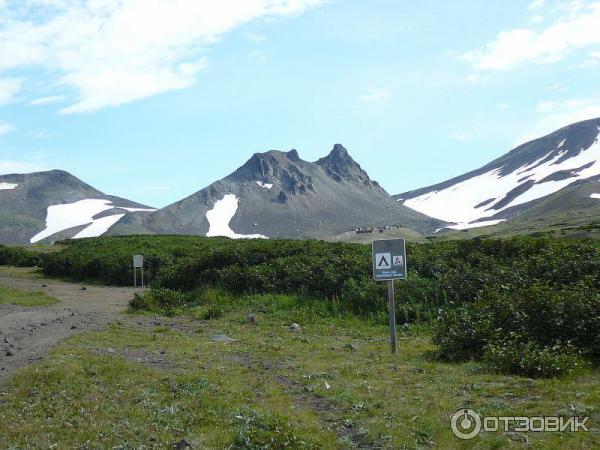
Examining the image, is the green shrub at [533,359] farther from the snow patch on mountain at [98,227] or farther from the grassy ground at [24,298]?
the snow patch on mountain at [98,227]

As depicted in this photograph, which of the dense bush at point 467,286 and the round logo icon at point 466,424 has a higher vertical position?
the dense bush at point 467,286

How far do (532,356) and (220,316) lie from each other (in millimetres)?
13445

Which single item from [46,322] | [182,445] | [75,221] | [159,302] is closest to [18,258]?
[159,302]

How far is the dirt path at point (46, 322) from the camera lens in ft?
42.8

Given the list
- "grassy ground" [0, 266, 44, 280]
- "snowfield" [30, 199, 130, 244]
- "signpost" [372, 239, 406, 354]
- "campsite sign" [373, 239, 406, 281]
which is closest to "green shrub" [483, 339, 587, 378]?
"signpost" [372, 239, 406, 354]

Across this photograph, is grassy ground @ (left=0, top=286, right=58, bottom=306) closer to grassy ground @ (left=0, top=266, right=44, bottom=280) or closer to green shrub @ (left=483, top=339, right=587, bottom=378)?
grassy ground @ (left=0, top=266, right=44, bottom=280)

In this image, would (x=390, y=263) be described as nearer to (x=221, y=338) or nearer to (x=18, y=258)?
(x=221, y=338)

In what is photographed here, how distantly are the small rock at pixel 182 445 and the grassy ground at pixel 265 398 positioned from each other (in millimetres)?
139

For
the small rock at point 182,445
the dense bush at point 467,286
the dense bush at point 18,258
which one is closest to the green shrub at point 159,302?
the dense bush at point 467,286

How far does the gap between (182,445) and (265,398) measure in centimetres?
242

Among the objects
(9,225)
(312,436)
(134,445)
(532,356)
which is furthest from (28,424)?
(9,225)

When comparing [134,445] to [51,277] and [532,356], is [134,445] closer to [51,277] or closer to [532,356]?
[532,356]

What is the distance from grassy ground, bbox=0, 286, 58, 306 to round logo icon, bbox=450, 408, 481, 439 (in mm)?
22495

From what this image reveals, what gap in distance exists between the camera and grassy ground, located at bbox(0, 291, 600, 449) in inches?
Answer: 295
